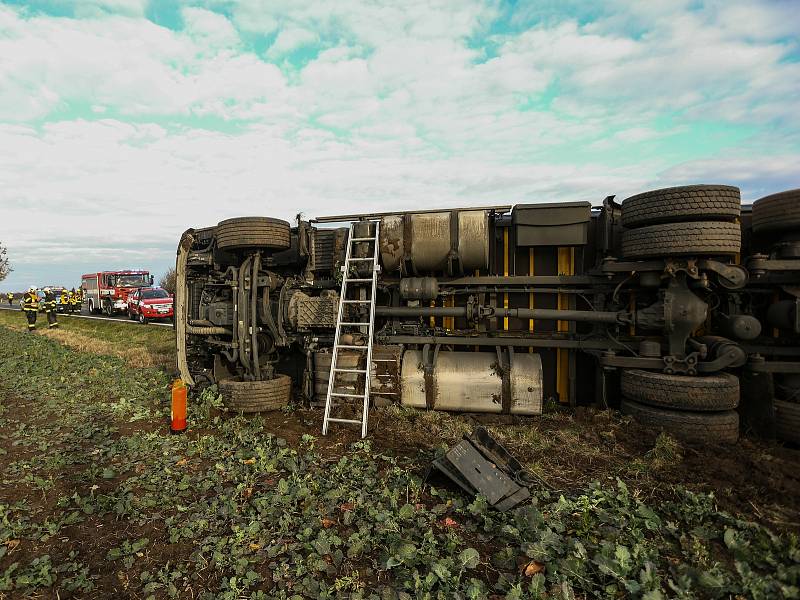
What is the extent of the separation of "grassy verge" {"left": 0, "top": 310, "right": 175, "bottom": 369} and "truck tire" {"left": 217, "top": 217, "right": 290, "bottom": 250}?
188 inches

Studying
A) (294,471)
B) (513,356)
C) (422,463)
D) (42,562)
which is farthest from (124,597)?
(513,356)

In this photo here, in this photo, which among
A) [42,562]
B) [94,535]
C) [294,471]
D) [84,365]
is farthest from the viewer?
[84,365]

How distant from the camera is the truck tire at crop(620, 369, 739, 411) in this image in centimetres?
461

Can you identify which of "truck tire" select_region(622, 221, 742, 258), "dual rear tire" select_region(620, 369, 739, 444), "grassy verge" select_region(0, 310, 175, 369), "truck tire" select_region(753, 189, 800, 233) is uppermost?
"truck tire" select_region(753, 189, 800, 233)

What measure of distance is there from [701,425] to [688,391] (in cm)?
39

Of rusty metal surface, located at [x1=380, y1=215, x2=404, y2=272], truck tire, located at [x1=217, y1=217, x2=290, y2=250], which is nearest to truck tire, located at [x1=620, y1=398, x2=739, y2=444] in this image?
rusty metal surface, located at [x1=380, y1=215, x2=404, y2=272]

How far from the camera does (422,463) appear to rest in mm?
4336

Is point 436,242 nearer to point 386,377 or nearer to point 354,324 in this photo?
point 354,324

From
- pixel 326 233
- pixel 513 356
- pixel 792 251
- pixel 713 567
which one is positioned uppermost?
pixel 326 233

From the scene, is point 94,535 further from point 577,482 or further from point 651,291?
point 651,291

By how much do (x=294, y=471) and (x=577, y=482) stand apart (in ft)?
9.25

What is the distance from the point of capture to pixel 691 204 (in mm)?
4738

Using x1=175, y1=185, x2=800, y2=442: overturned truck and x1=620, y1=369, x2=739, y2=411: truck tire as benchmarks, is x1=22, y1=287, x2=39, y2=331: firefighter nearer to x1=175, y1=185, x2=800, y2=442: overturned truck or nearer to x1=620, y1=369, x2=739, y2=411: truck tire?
x1=175, y1=185, x2=800, y2=442: overturned truck

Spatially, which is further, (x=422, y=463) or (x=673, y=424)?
(x=673, y=424)
